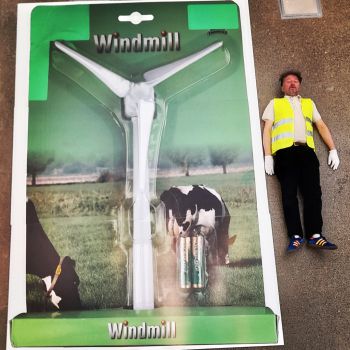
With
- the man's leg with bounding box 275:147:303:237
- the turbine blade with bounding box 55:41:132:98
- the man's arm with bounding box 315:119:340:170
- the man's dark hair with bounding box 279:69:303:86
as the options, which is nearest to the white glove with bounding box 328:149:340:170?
the man's arm with bounding box 315:119:340:170

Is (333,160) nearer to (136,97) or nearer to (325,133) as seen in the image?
(325,133)

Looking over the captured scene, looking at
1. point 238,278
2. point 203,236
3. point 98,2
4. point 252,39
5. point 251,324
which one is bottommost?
point 251,324

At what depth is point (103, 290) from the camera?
1.00m

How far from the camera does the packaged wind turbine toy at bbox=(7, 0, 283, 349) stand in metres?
0.98

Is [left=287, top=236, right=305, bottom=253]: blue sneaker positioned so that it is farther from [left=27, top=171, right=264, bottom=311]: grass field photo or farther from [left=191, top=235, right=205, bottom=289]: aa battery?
[left=191, top=235, right=205, bottom=289]: aa battery

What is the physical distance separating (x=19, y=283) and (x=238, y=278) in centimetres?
51

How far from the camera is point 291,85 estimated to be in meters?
1.11

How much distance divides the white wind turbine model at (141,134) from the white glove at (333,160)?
41 centimetres

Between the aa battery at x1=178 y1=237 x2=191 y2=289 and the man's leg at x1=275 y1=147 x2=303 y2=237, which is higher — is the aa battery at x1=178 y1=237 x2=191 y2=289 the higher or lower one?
the lower one

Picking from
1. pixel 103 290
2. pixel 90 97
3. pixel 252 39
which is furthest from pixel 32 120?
pixel 252 39

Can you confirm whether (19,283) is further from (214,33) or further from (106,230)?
(214,33)

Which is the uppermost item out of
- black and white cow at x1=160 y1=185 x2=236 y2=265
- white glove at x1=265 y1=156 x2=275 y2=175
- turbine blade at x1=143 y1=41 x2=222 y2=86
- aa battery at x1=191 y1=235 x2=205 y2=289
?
turbine blade at x1=143 y1=41 x2=222 y2=86

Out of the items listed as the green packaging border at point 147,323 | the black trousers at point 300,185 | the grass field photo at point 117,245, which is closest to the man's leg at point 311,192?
the black trousers at point 300,185

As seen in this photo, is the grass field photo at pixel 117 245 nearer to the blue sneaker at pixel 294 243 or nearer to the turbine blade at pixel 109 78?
the blue sneaker at pixel 294 243
